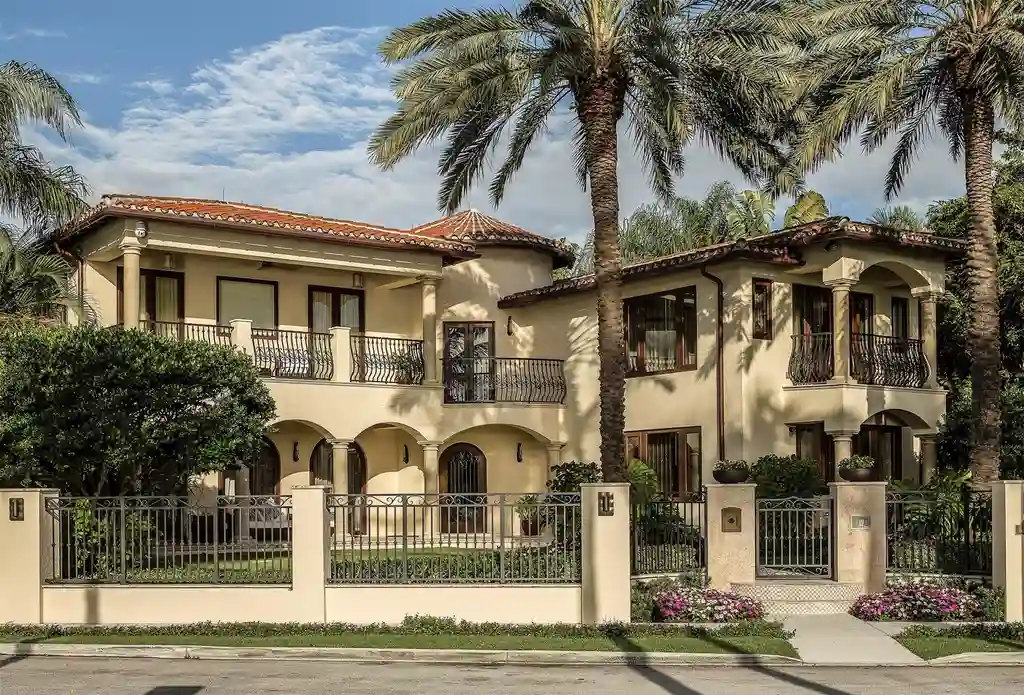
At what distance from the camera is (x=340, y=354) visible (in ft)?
89.2

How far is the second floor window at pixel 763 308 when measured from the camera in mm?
26859

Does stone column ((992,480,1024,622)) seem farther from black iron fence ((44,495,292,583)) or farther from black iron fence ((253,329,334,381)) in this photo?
black iron fence ((253,329,334,381))

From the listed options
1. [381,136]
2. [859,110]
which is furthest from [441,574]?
[859,110]

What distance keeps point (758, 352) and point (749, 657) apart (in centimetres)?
1231

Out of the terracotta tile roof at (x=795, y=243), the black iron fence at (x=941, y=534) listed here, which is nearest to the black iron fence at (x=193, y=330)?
the terracotta tile roof at (x=795, y=243)

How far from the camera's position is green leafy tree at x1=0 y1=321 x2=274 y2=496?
61.8 ft

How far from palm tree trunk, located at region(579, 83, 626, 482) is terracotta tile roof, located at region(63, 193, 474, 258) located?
7.76m

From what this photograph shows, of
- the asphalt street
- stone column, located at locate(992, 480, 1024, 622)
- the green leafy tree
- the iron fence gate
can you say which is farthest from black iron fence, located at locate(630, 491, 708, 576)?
the green leafy tree

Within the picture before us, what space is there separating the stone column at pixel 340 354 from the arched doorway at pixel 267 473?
231cm

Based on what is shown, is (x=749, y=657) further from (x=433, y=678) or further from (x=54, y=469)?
(x=54, y=469)

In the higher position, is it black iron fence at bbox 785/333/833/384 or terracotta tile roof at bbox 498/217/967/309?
terracotta tile roof at bbox 498/217/967/309

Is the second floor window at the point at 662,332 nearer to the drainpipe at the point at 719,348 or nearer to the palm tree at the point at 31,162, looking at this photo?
the drainpipe at the point at 719,348

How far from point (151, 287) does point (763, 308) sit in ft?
42.4

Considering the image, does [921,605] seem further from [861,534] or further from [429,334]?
[429,334]
